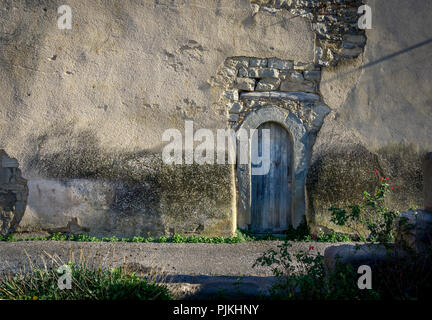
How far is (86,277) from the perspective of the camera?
2.81 metres

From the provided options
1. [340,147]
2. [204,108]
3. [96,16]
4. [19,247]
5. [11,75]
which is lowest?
[19,247]

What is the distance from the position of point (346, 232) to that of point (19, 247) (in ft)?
14.8

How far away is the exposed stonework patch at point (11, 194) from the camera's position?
16.8 feet

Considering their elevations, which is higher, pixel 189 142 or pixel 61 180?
pixel 189 142

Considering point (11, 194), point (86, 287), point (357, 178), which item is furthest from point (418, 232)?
point (11, 194)

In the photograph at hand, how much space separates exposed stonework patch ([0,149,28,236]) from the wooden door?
3.37 metres

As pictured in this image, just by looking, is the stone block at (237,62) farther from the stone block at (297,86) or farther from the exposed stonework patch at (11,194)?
the exposed stonework patch at (11,194)

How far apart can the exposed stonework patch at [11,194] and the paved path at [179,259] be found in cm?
38

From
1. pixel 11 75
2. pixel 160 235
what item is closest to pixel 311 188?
pixel 160 235

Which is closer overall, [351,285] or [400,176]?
[351,285]

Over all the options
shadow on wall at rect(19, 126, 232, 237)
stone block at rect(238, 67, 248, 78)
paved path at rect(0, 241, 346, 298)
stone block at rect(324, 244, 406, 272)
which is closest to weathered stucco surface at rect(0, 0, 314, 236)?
shadow on wall at rect(19, 126, 232, 237)
